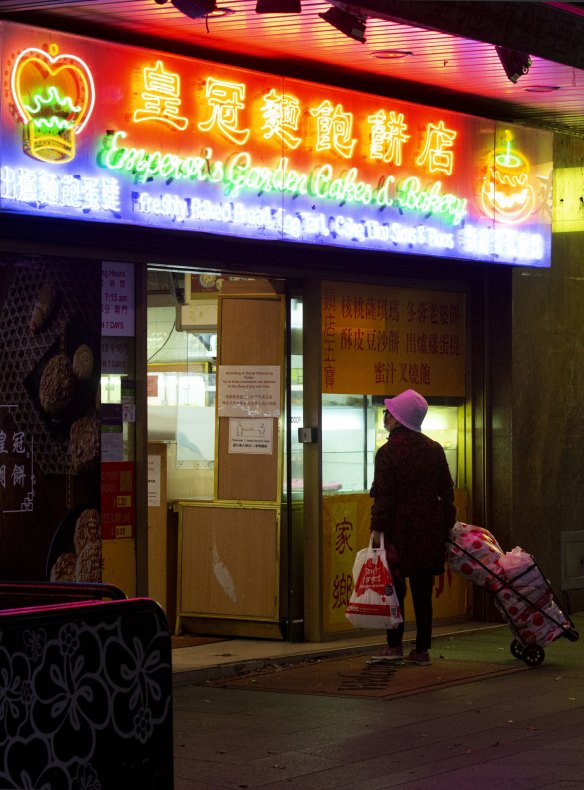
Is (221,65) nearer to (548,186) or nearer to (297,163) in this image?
(297,163)

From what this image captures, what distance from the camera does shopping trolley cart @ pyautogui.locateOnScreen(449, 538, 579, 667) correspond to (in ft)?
30.4

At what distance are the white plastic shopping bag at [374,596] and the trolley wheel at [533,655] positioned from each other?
90 cm

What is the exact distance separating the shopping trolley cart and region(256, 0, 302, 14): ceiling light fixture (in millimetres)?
3764

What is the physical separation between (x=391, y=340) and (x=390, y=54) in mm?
2322

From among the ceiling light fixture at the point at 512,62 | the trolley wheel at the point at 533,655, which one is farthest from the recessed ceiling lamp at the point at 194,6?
the trolley wheel at the point at 533,655

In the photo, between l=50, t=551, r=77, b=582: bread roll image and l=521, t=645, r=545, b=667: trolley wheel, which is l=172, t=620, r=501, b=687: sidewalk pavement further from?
l=521, t=645, r=545, b=667: trolley wheel

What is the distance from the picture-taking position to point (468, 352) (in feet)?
38.7

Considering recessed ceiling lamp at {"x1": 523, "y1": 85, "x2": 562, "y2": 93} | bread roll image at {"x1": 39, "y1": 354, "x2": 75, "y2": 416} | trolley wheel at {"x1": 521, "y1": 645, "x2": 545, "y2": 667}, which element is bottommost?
trolley wheel at {"x1": 521, "y1": 645, "x2": 545, "y2": 667}

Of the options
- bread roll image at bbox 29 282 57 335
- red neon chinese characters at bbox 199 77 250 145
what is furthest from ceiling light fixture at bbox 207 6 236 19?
bread roll image at bbox 29 282 57 335

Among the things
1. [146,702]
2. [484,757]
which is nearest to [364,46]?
[484,757]

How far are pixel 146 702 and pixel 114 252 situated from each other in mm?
5283

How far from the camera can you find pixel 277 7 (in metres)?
8.09

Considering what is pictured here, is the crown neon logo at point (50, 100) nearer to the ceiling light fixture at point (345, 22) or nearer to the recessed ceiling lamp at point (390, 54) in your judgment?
the ceiling light fixture at point (345, 22)

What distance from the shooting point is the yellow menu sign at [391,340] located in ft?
34.9
